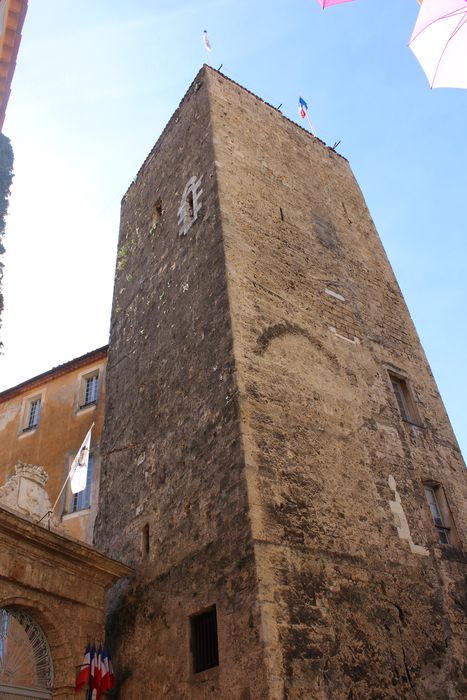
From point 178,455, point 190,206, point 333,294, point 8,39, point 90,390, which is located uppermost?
point 8,39

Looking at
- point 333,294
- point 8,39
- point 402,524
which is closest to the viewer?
point 402,524

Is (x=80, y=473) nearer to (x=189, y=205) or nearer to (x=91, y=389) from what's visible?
(x=91, y=389)

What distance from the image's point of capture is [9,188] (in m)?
11.1

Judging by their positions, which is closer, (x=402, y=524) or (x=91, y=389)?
(x=402, y=524)

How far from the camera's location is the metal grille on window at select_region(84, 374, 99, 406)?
41.9ft

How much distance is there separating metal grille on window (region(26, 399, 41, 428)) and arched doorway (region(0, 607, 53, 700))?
6.11m

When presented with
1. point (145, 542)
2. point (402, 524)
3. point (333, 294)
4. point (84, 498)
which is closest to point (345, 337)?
point (333, 294)

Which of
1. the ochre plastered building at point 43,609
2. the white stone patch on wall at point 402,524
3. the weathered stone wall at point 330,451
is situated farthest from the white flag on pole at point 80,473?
the white stone patch on wall at point 402,524

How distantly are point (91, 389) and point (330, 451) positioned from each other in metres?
6.49

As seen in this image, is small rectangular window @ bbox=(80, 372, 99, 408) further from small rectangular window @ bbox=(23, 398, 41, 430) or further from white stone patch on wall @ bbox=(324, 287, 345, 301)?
white stone patch on wall @ bbox=(324, 287, 345, 301)

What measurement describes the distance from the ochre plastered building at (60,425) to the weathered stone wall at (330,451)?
4641 mm

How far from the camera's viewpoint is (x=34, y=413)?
13711 mm

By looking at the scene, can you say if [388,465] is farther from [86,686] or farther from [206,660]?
[86,686]

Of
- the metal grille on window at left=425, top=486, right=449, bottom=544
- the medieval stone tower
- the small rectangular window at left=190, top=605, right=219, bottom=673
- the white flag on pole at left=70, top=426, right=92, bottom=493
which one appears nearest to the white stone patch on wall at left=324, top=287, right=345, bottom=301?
the medieval stone tower
